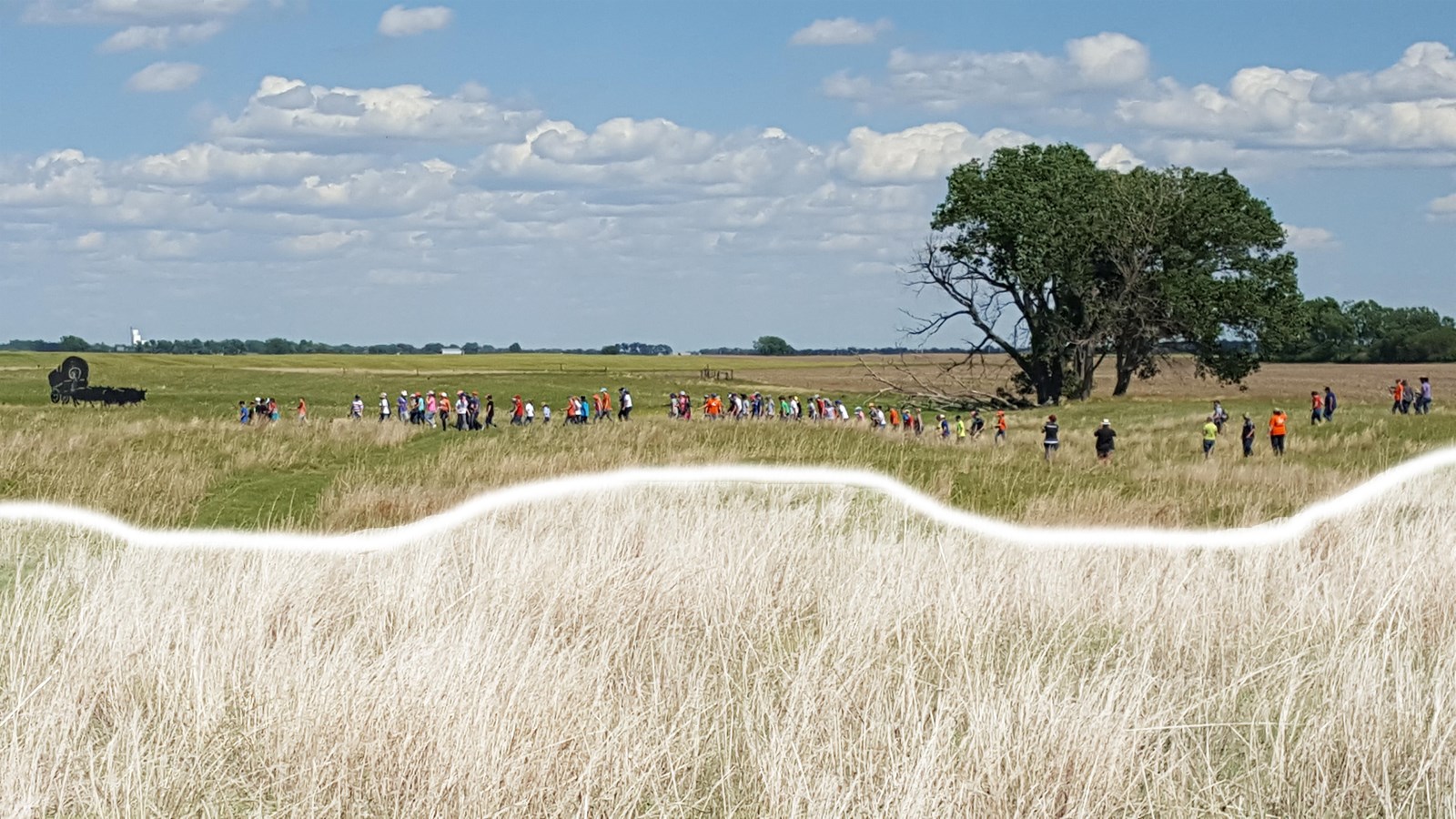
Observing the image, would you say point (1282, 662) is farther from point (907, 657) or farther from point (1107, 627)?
point (907, 657)

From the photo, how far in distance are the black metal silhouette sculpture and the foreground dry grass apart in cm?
5014

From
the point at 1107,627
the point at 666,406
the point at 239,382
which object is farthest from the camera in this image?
the point at 239,382

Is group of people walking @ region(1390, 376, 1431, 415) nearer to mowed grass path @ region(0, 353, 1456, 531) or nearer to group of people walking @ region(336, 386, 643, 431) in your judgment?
mowed grass path @ region(0, 353, 1456, 531)

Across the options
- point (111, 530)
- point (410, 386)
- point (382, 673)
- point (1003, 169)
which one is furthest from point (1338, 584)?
point (410, 386)

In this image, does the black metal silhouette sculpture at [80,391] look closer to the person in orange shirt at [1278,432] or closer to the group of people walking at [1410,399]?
the person in orange shirt at [1278,432]

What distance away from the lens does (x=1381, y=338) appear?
14950 centimetres

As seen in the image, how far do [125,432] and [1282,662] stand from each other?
82.2 ft

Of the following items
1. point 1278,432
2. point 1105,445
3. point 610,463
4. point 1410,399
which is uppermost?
point 1410,399

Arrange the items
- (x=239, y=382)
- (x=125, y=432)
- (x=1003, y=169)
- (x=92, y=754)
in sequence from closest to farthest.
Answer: (x=92, y=754) < (x=125, y=432) < (x=1003, y=169) < (x=239, y=382)

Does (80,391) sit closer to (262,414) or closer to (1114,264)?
(262,414)

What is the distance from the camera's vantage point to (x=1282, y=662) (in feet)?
24.8

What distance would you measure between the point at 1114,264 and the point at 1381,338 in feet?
340
